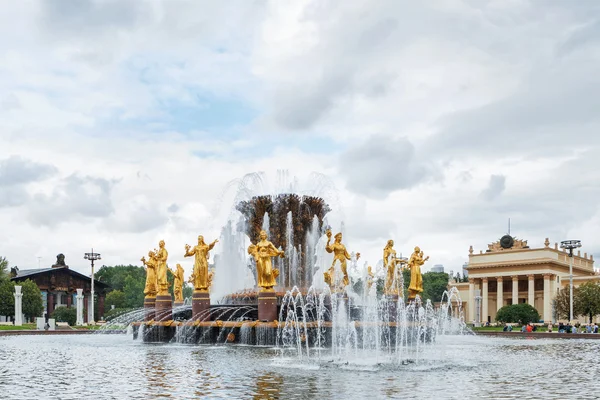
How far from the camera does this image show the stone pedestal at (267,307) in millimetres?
26141

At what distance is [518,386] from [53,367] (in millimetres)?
11250

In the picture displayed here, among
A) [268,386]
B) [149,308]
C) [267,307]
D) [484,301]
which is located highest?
[267,307]

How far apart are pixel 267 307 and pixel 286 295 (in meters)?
1.66

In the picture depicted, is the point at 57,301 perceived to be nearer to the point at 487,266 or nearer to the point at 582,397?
the point at 487,266

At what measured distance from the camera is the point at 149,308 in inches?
1320

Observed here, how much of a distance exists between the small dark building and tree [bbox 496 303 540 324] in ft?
211

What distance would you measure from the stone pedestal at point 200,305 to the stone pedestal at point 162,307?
2969mm

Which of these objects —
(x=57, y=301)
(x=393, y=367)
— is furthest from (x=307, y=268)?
(x=57, y=301)

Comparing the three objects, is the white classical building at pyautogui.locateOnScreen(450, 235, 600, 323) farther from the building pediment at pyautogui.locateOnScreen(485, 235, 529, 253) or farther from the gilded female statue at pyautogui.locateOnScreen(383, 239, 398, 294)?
the gilded female statue at pyautogui.locateOnScreen(383, 239, 398, 294)

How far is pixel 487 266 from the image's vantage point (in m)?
105

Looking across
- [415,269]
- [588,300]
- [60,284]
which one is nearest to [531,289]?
[588,300]

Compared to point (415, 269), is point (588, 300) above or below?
below

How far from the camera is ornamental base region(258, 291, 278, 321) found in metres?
26.1

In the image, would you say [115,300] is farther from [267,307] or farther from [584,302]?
[267,307]
